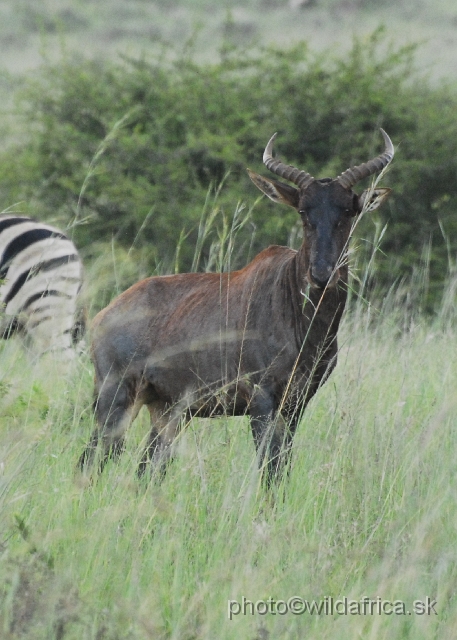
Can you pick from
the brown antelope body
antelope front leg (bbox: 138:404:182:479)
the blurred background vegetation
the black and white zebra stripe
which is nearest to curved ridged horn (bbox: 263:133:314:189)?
the brown antelope body

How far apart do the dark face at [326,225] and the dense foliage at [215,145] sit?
6.66 metres

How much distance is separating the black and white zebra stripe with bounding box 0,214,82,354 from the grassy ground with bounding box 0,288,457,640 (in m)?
3.21

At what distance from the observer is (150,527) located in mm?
4398

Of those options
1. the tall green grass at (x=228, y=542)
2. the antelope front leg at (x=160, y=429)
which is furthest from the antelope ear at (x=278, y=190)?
the antelope front leg at (x=160, y=429)

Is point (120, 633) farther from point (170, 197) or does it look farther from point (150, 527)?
point (170, 197)

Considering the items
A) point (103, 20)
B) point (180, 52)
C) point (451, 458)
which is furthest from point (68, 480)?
point (103, 20)

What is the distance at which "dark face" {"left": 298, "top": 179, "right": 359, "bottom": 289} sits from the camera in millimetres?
5660

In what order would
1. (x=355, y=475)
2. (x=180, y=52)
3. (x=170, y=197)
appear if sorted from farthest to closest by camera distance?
(x=180, y=52) < (x=170, y=197) < (x=355, y=475)

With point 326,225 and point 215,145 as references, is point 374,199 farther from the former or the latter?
point 215,145

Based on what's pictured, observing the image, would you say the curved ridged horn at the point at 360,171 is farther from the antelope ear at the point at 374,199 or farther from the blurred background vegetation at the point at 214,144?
the blurred background vegetation at the point at 214,144

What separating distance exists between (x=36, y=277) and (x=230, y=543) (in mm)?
5637

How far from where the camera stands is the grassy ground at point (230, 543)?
3383mm

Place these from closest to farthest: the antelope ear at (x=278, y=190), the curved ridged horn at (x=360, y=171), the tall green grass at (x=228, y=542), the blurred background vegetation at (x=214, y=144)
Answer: the tall green grass at (x=228, y=542) → the curved ridged horn at (x=360, y=171) → the antelope ear at (x=278, y=190) → the blurred background vegetation at (x=214, y=144)

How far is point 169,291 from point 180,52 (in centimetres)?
919
